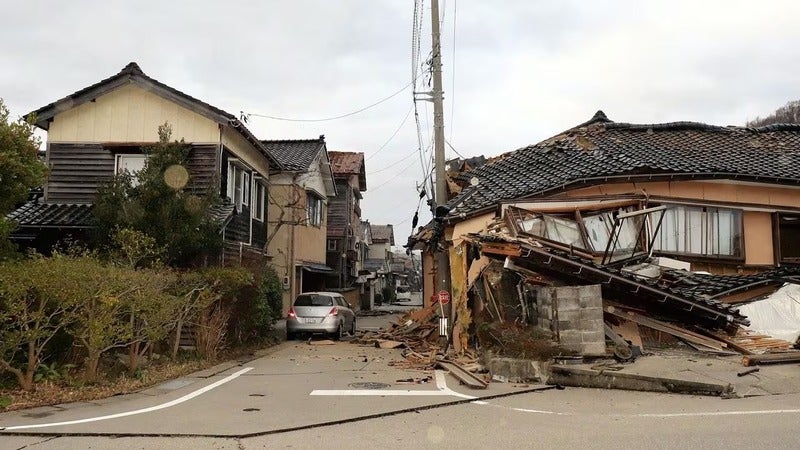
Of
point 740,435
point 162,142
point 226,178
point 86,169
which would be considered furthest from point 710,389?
point 86,169

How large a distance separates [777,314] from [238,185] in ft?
51.1

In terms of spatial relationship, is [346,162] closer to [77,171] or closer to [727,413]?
[77,171]

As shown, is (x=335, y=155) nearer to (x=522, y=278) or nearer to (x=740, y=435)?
(x=522, y=278)

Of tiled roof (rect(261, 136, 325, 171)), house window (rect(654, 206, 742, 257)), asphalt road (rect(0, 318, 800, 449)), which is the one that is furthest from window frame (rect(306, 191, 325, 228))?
asphalt road (rect(0, 318, 800, 449))

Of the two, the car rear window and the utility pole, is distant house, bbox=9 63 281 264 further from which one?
the utility pole

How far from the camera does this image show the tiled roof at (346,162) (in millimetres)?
38925

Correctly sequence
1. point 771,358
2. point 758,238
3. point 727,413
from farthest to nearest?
point 758,238 → point 771,358 → point 727,413

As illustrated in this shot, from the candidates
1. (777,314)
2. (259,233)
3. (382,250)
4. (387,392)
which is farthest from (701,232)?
(382,250)

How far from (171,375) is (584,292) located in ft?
24.4

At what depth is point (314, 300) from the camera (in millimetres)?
19078

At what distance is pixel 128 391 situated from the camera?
9461 mm

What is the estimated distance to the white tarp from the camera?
11422 millimetres

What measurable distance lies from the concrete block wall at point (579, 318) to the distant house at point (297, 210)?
1440cm

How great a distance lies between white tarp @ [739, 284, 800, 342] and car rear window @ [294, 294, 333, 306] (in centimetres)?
1151
